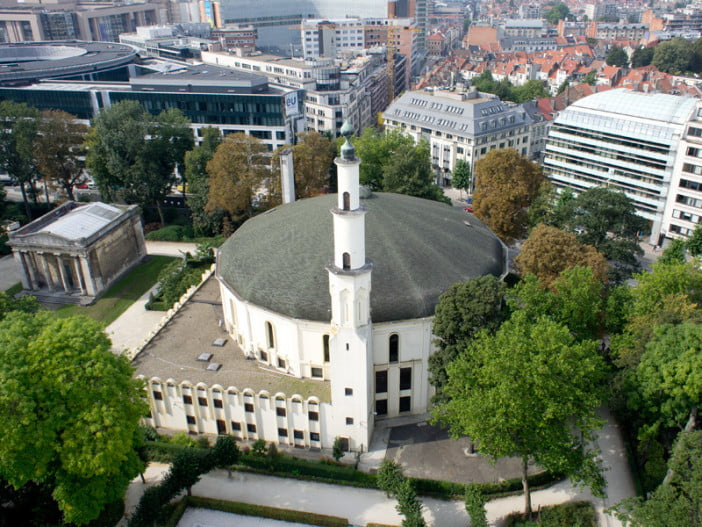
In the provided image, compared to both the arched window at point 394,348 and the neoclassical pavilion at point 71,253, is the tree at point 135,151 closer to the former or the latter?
the neoclassical pavilion at point 71,253

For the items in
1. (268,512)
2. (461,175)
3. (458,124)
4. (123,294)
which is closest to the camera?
(268,512)

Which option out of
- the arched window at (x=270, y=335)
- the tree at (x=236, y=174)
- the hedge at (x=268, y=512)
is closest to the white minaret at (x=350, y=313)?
the hedge at (x=268, y=512)

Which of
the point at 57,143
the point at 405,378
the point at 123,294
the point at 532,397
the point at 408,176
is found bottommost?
the point at 123,294

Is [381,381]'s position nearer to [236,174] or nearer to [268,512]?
[268,512]

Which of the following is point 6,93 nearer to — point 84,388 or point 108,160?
point 108,160

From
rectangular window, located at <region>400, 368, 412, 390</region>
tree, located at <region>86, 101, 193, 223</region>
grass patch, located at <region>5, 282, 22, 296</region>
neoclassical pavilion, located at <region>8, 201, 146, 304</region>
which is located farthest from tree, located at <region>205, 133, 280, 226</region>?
rectangular window, located at <region>400, 368, 412, 390</region>

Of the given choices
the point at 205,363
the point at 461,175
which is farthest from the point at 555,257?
the point at 461,175
